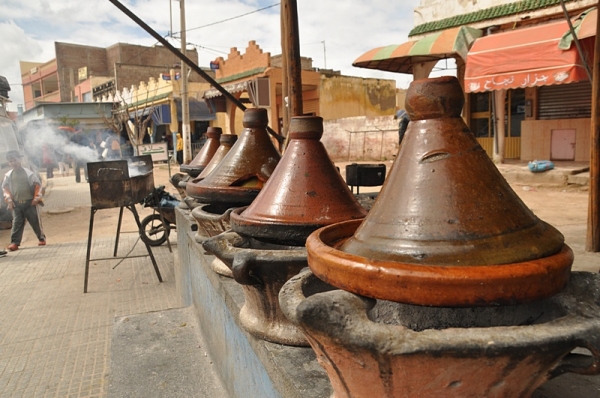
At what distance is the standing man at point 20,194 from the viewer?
308 inches

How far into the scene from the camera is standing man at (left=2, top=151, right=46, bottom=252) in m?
7.81

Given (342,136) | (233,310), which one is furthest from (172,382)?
(342,136)

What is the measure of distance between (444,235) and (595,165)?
4153 mm

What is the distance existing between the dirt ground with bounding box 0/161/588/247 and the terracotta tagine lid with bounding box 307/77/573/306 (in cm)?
668

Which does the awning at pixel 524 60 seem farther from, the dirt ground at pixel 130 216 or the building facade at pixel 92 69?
the building facade at pixel 92 69

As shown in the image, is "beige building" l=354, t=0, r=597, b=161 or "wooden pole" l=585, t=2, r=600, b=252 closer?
"wooden pole" l=585, t=2, r=600, b=252

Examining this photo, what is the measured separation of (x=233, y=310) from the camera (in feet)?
7.01

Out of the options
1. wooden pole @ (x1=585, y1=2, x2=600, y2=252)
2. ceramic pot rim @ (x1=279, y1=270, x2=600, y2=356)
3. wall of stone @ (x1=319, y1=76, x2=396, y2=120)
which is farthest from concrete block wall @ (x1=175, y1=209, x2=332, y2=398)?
wall of stone @ (x1=319, y1=76, x2=396, y2=120)

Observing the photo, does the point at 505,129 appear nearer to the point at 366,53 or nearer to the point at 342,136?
the point at 366,53

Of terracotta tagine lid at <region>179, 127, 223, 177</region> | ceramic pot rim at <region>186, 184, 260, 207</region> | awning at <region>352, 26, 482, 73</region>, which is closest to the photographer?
ceramic pot rim at <region>186, 184, 260, 207</region>

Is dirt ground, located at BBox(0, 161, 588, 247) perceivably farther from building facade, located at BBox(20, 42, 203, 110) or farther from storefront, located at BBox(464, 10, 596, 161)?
building facade, located at BBox(20, 42, 203, 110)

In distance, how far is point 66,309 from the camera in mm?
4855

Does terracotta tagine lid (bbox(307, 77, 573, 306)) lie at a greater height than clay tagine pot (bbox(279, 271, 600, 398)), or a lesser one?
greater

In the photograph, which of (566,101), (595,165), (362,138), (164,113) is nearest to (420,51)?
(566,101)
